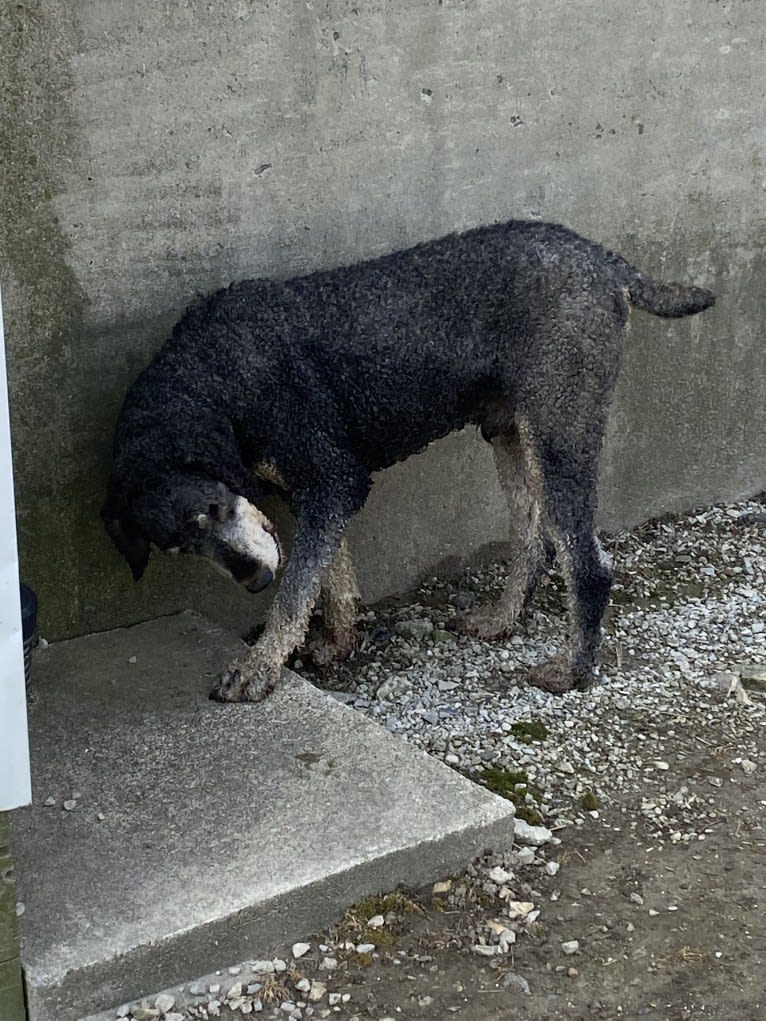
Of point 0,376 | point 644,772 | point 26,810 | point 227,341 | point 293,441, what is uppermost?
point 0,376

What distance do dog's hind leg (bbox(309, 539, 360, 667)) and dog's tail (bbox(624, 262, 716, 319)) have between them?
1.46m

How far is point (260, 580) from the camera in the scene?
4.95 meters

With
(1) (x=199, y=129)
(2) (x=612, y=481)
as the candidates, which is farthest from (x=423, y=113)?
(2) (x=612, y=481)

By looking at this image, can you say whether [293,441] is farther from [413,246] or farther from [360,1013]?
[360,1013]

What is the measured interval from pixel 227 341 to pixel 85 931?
79.7 inches

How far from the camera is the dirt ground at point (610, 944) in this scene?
Result: 12.1 ft

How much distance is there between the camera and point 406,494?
5.93 metres

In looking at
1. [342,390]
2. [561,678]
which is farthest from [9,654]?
[561,678]

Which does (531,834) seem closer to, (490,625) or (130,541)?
(490,625)

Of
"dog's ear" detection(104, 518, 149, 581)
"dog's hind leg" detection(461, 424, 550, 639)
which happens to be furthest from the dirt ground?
"dog's ear" detection(104, 518, 149, 581)

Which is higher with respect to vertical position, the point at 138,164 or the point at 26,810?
the point at 138,164

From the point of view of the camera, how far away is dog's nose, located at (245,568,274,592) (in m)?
4.93

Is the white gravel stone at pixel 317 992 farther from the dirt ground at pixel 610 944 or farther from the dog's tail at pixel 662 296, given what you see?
the dog's tail at pixel 662 296

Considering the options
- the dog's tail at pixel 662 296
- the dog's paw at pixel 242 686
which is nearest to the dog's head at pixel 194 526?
the dog's paw at pixel 242 686
